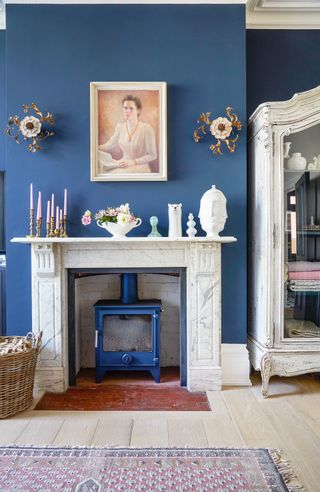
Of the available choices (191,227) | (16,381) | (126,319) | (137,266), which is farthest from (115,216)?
(16,381)

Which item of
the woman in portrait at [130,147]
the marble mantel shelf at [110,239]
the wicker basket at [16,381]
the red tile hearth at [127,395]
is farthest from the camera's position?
the woman in portrait at [130,147]

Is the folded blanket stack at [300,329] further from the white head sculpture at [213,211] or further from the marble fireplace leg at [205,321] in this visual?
the white head sculpture at [213,211]

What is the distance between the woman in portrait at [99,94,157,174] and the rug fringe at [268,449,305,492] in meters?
1.92

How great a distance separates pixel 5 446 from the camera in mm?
2016

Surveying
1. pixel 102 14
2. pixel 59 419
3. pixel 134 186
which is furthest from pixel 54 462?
pixel 102 14

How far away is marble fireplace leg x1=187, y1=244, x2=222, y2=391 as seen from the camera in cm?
279

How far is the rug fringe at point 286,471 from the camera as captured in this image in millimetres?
1680

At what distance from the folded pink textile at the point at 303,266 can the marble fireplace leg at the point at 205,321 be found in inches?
19.3

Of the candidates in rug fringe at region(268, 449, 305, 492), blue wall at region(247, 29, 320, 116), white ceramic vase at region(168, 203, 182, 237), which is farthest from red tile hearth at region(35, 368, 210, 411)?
blue wall at region(247, 29, 320, 116)

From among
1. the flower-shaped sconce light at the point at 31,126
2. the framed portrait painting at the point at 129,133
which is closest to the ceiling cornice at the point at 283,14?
the framed portrait painting at the point at 129,133

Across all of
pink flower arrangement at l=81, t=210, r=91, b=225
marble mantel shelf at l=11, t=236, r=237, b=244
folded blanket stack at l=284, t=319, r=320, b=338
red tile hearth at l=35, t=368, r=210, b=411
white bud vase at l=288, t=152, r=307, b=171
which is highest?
white bud vase at l=288, t=152, r=307, b=171

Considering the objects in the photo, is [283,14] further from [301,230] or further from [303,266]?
[303,266]

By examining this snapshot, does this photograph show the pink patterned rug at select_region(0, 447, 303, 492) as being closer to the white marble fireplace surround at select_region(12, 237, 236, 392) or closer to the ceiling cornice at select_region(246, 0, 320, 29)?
the white marble fireplace surround at select_region(12, 237, 236, 392)

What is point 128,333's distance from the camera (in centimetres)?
299
